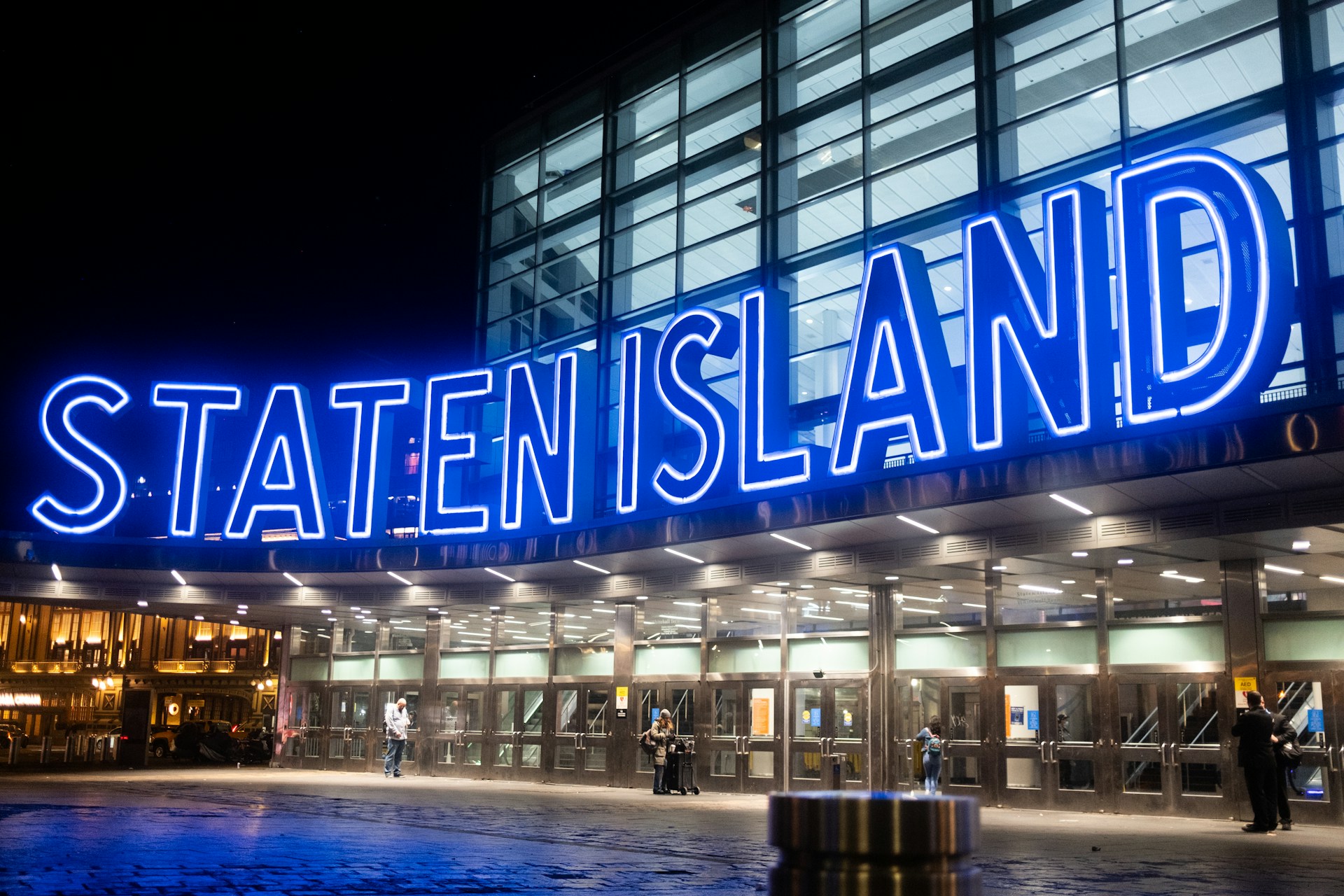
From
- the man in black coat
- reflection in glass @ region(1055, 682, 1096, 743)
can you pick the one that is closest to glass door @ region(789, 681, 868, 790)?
reflection in glass @ region(1055, 682, 1096, 743)

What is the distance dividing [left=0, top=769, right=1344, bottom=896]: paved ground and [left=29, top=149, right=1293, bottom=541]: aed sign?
534 centimetres

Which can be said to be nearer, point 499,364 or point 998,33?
point 998,33

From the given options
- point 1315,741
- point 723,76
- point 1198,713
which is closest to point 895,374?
point 1198,713

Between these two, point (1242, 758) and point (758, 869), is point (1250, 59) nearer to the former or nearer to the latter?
point (1242, 758)

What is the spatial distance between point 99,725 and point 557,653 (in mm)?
42203

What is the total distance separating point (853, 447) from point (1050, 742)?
584 cm

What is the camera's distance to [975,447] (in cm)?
1898

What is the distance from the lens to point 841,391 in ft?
70.8

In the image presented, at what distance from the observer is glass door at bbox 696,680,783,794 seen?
23.6 m

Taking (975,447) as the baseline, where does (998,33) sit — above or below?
above

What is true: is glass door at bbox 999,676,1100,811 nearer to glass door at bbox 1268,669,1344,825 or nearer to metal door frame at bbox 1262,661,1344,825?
glass door at bbox 1268,669,1344,825

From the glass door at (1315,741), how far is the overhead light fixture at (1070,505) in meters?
3.74

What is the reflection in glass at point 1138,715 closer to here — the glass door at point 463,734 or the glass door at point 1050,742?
the glass door at point 1050,742

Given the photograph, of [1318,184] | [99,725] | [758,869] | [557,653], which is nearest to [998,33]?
[1318,184]
